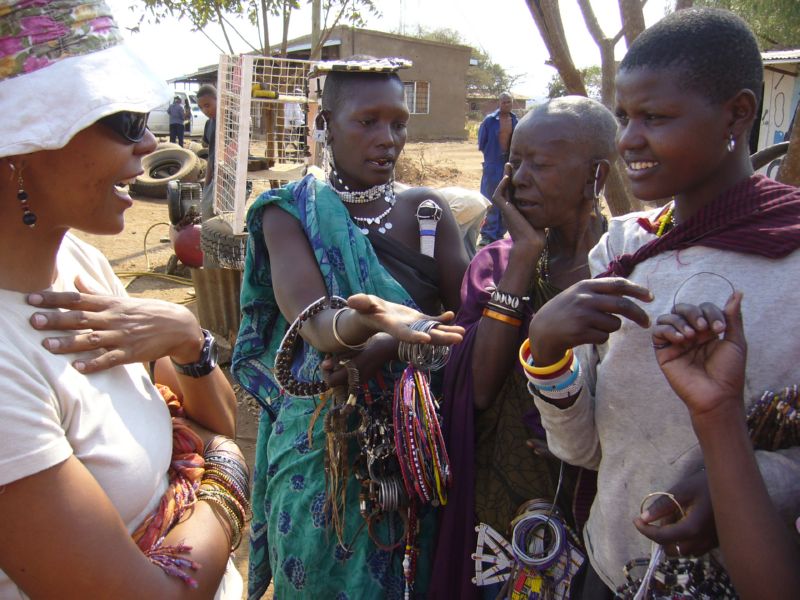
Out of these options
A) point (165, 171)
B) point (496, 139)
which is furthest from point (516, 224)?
point (165, 171)

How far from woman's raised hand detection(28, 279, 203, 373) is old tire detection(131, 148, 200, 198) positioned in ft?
36.8

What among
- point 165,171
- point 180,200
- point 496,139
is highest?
point 496,139

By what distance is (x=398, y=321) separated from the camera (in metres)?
1.61

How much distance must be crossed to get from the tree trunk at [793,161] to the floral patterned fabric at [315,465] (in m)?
1.74

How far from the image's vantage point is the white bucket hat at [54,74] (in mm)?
1180

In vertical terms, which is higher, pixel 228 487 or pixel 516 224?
pixel 516 224

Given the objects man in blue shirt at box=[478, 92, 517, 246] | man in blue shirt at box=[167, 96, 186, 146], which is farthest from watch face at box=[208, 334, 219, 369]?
man in blue shirt at box=[167, 96, 186, 146]

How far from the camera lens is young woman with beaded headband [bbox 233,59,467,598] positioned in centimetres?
191

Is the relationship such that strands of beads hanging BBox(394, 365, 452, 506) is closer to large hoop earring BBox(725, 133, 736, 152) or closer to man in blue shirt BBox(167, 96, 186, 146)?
large hoop earring BBox(725, 133, 736, 152)

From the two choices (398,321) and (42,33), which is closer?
(42,33)

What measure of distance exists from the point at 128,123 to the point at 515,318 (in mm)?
1042

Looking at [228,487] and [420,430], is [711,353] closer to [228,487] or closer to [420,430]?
[420,430]

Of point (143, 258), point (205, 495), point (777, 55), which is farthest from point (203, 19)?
→ point (205, 495)

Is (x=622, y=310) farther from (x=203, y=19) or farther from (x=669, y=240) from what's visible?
(x=203, y=19)
